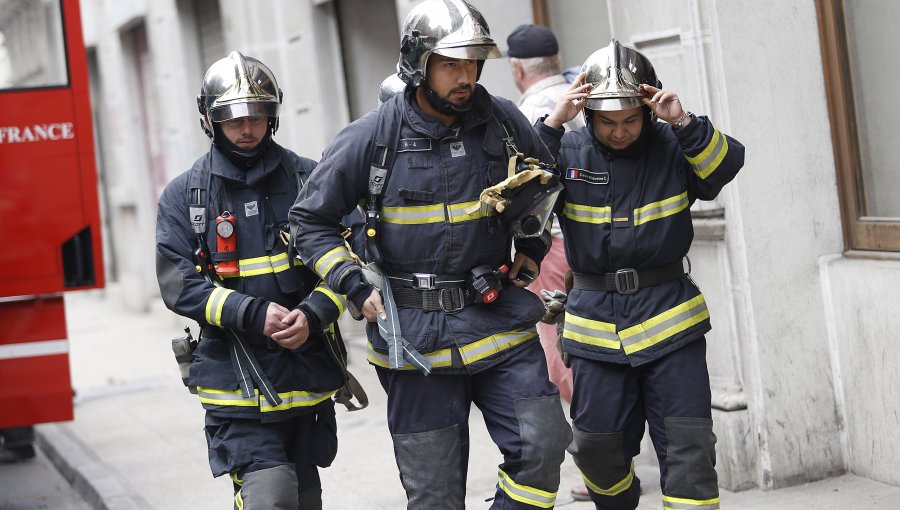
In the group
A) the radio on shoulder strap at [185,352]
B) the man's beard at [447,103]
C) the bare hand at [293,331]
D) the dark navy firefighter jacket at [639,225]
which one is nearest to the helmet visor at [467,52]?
the man's beard at [447,103]

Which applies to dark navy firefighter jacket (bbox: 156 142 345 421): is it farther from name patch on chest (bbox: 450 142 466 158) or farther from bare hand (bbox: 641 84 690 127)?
bare hand (bbox: 641 84 690 127)

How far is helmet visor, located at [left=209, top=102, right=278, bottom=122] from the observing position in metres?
4.66

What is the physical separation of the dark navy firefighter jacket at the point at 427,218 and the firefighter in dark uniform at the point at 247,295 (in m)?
0.33

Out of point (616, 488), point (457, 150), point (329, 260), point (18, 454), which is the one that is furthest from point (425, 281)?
point (18, 454)

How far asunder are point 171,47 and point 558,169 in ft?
37.8

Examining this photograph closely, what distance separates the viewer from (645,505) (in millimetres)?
5867

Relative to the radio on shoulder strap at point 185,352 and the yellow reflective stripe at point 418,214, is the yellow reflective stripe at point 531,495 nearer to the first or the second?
the yellow reflective stripe at point 418,214

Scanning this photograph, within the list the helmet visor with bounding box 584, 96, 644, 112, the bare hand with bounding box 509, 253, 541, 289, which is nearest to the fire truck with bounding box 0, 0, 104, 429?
the bare hand with bounding box 509, 253, 541, 289

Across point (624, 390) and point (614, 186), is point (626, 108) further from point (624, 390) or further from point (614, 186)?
point (624, 390)

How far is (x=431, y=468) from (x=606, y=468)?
0.73 meters

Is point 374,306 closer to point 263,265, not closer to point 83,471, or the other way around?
point 263,265

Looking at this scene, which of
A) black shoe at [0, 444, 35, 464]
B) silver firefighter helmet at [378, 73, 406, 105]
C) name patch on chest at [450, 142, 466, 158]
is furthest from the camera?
black shoe at [0, 444, 35, 464]

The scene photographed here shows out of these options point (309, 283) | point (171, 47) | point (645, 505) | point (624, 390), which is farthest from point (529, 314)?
point (171, 47)

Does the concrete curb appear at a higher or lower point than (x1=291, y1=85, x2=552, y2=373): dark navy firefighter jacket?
lower
